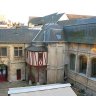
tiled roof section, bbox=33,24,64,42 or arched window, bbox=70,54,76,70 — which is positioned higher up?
tiled roof section, bbox=33,24,64,42

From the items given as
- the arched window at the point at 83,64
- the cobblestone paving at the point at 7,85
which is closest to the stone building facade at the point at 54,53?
the arched window at the point at 83,64

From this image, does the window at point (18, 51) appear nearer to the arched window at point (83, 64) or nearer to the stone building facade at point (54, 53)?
the stone building facade at point (54, 53)

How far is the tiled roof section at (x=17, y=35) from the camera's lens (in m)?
27.0

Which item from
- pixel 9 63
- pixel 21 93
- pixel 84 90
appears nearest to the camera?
pixel 21 93

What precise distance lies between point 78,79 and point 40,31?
9345 mm

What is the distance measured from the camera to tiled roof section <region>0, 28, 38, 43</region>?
26984mm

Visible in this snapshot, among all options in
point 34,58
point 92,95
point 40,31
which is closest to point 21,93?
point 92,95

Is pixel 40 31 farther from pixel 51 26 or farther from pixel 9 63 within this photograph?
pixel 9 63

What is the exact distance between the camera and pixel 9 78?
89.8 feet

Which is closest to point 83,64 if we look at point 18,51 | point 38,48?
point 38,48

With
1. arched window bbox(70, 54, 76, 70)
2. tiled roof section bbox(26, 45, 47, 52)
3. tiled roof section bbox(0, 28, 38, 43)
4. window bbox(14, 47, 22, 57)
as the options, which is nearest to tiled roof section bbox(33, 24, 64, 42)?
tiled roof section bbox(26, 45, 47, 52)

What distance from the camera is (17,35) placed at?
27.7 metres

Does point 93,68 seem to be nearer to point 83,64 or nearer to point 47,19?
point 83,64

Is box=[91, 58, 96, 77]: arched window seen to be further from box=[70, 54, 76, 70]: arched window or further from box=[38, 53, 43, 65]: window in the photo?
box=[38, 53, 43, 65]: window
